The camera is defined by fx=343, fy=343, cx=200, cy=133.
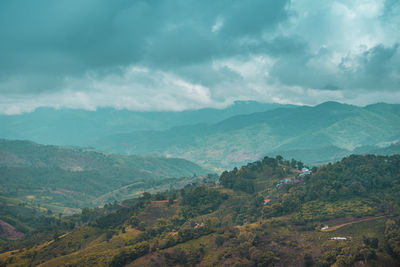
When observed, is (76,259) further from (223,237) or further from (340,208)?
(340,208)

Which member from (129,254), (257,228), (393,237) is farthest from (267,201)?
(129,254)

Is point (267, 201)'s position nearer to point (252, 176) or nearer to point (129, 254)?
point (252, 176)

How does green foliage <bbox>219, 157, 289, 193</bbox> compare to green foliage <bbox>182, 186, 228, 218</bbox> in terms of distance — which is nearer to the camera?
green foliage <bbox>182, 186, 228, 218</bbox>

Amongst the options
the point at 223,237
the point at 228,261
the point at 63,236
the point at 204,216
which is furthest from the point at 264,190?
the point at 63,236

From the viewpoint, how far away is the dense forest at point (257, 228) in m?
68.2

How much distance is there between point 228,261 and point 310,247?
56.8 feet

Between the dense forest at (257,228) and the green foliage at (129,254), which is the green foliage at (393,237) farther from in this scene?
the green foliage at (129,254)

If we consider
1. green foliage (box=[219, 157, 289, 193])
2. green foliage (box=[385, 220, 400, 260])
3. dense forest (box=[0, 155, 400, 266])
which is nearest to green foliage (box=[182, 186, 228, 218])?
dense forest (box=[0, 155, 400, 266])

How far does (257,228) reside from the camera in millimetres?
85438

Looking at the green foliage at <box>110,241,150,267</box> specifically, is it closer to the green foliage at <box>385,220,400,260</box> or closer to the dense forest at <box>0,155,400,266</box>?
the dense forest at <box>0,155,400,266</box>

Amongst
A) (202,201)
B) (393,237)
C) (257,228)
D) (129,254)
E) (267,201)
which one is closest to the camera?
(393,237)

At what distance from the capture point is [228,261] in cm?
6969

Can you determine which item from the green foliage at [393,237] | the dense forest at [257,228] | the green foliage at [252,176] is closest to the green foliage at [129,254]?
the dense forest at [257,228]

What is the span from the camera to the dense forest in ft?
224
